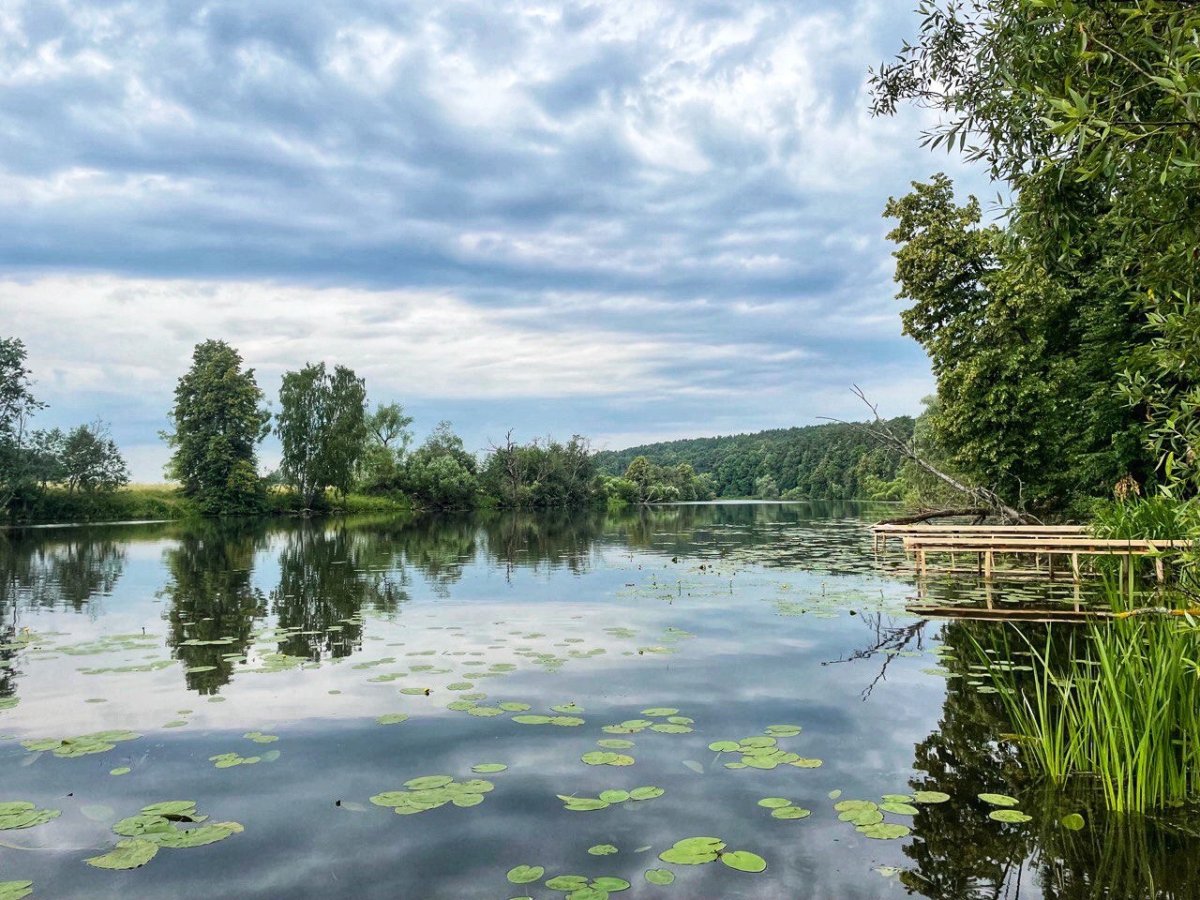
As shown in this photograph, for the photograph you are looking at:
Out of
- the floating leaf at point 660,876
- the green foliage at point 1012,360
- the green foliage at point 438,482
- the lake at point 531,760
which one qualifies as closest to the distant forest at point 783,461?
the green foliage at point 438,482

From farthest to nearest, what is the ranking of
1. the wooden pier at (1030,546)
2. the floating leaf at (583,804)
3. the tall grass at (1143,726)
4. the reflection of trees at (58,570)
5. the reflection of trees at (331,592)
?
the reflection of trees at (58,570) → the wooden pier at (1030,546) → the reflection of trees at (331,592) → the floating leaf at (583,804) → the tall grass at (1143,726)

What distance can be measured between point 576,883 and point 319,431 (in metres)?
67.9

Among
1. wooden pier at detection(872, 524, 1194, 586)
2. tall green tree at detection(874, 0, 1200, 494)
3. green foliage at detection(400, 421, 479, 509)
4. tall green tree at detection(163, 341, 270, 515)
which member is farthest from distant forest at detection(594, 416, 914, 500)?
tall green tree at detection(874, 0, 1200, 494)

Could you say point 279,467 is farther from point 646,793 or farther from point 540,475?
point 646,793

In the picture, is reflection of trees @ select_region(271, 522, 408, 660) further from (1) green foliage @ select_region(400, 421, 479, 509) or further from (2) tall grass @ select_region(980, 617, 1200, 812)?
(1) green foliage @ select_region(400, 421, 479, 509)

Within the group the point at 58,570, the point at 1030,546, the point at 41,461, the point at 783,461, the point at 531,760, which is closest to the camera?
the point at 531,760

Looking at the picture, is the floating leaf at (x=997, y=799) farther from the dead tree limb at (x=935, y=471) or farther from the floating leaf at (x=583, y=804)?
the dead tree limb at (x=935, y=471)

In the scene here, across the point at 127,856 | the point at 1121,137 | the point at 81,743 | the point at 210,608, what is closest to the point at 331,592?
the point at 210,608

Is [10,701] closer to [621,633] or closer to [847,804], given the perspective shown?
[621,633]

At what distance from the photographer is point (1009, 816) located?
4.86 m

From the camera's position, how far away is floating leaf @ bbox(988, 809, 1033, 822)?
4.83m

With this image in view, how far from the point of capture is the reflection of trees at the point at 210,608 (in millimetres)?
9914

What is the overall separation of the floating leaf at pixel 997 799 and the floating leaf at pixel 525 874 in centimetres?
302

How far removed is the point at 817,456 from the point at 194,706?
449 ft
